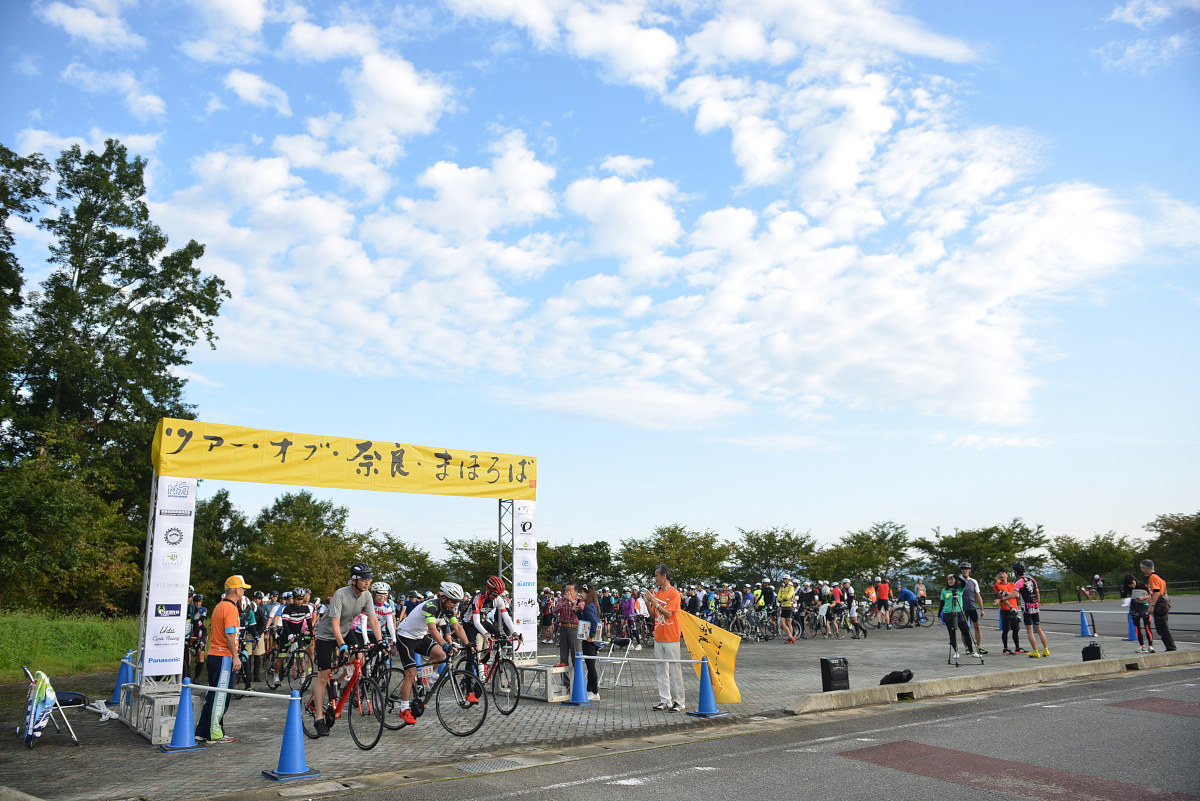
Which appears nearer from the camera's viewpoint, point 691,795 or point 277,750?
point 691,795

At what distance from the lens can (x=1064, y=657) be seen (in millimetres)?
15094

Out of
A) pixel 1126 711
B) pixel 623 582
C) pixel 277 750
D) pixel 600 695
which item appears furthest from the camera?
pixel 623 582

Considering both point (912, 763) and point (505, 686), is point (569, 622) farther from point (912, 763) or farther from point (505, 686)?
point (912, 763)

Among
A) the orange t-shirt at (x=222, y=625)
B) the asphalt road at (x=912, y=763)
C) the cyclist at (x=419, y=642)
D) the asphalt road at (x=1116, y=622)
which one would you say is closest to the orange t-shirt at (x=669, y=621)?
the asphalt road at (x=912, y=763)

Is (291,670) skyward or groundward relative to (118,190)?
groundward

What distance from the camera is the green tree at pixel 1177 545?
47844 millimetres

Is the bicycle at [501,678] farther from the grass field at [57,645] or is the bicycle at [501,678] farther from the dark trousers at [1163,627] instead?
the grass field at [57,645]

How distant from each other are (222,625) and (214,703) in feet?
2.98

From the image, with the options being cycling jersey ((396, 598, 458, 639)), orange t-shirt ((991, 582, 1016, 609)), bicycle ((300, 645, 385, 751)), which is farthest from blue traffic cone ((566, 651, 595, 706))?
orange t-shirt ((991, 582, 1016, 609))

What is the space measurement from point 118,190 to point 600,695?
37.4 meters

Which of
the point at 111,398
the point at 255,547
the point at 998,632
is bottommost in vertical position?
the point at 998,632

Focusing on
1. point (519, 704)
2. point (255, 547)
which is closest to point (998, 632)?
point (519, 704)

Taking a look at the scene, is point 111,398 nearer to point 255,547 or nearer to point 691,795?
point 255,547

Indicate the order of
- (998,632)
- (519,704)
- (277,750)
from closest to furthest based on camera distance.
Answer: (277,750), (519,704), (998,632)
